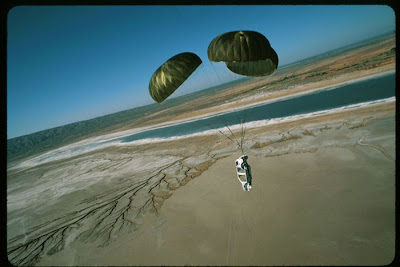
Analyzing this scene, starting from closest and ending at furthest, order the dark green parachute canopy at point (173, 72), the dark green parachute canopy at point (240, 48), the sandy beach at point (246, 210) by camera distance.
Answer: the dark green parachute canopy at point (240, 48), the sandy beach at point (246, 210), the dark green parachute canopy at point (173, 72)

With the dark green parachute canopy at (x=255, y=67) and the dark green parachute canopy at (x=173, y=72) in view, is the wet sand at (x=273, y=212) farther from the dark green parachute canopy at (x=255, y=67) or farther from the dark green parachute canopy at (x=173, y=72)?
the dark green parachute canopy at (x=173, y=72)

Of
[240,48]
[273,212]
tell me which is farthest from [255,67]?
[273,212]

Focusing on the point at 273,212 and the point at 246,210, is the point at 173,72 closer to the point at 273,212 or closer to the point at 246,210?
the point at 246,210

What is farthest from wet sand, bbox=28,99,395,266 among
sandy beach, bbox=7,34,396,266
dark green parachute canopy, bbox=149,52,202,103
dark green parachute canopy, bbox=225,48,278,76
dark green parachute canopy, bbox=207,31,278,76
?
dark green parachute canopy, bbox=207,31,278,76

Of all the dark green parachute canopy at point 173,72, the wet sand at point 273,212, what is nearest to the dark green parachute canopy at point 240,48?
the dark green parachute canopy at point 173,72

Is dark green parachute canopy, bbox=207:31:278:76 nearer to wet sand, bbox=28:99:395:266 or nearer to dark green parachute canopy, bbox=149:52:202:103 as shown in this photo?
dark green parachute canopy, bbox=149:52:202:103

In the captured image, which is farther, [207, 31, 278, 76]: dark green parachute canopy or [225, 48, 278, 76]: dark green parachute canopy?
[225, 48, 278, 76]: dark green parachute canopy
